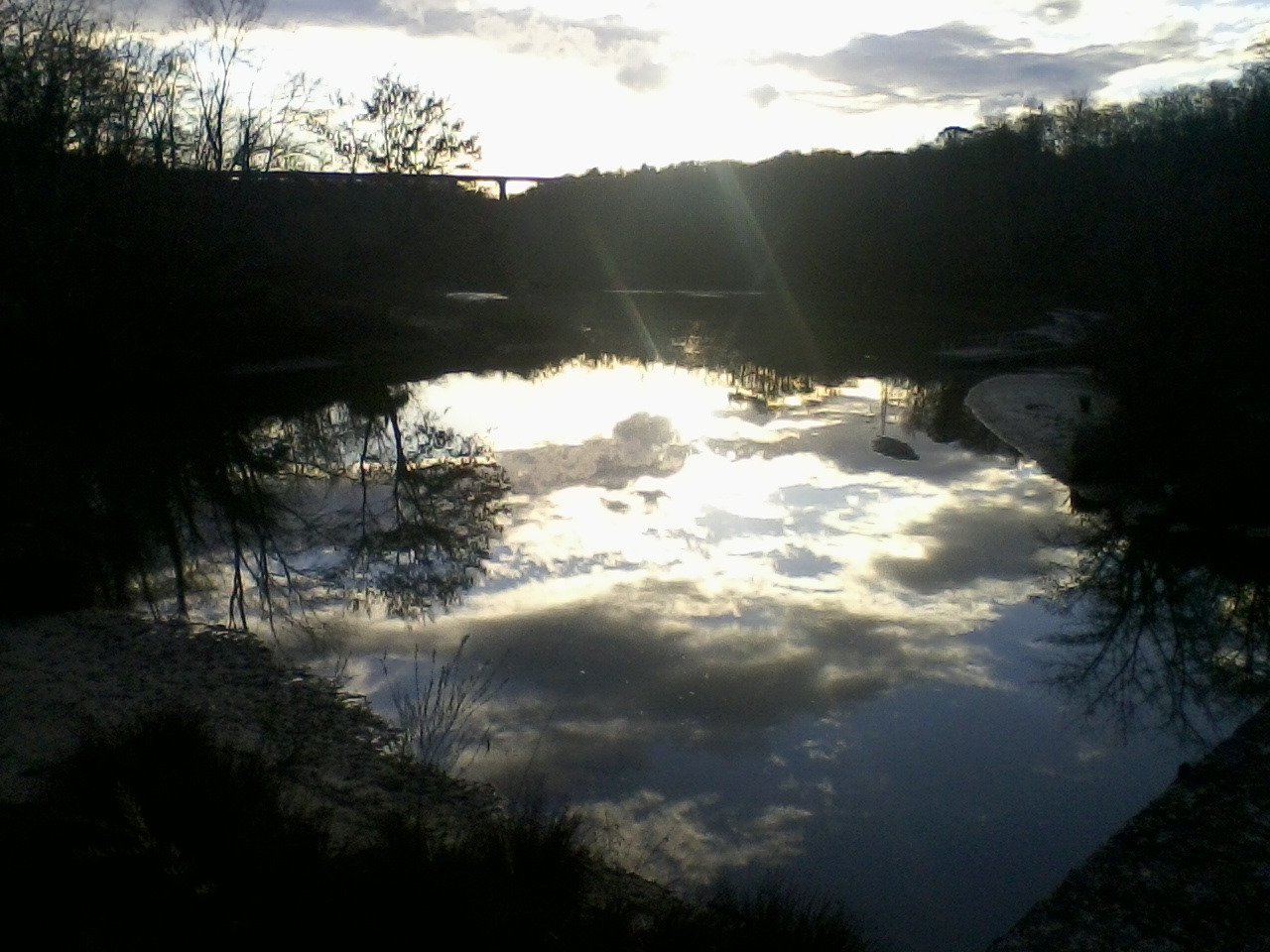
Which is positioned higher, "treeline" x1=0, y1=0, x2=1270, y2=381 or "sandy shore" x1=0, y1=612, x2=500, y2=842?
"treeline" x1=0, y1=0, x2=1270, y2=381

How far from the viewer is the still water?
21.2ft

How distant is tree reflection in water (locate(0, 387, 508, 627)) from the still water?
27.8 inches

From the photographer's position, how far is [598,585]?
11539mm

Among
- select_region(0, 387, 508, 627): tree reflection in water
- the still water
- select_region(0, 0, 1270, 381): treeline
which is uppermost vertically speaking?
select_region(0, 0, 1270, 381): treeline

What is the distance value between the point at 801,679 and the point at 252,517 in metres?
8.72

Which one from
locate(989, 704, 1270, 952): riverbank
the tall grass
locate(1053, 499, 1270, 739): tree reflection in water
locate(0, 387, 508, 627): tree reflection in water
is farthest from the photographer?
locate(0, 387, 508, 627): tree reflection in water

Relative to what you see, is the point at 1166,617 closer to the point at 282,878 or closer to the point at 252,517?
the point at 282,878

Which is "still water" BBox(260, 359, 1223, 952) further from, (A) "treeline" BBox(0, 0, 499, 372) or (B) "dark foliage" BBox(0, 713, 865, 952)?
Result: (A) "treeline" BBox(0, 0, 499, 372)

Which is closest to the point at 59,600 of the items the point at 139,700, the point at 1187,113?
the point at 139,700

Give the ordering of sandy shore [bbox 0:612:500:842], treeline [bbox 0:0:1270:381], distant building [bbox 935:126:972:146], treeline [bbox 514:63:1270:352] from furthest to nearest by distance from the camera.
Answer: distant building [bbox 935:126:972:146]
treeline [bbox 514:63:1270:352]
treeline [bbox 0:0:1270:381]
sandy shore [bbox 0:612:500:842]

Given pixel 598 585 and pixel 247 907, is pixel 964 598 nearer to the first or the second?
pixel 598 585

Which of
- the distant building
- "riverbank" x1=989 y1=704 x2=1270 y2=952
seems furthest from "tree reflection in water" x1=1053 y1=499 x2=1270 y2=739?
the distant building

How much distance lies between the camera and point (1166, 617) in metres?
11.0

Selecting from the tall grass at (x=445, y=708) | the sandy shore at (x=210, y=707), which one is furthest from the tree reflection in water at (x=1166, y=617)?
the sandy shore at (x=210, y=707)
